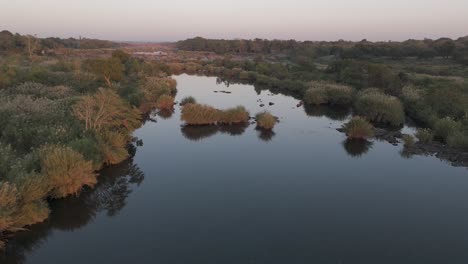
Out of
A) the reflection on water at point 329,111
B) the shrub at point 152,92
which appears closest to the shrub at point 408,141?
the reflection on water at point 329,111

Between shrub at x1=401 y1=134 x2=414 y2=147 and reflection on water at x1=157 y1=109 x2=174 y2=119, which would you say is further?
reflection on water at x1=157 y1=109 x2=174 y2=119

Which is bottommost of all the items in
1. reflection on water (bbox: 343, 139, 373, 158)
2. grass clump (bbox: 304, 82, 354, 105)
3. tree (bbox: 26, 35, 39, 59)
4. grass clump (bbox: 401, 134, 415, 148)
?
reflection on water (bbox: 343, 139, 373, 158)

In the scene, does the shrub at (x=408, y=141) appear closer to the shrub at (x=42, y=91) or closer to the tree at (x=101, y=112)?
the tree at (x=101, y=112)

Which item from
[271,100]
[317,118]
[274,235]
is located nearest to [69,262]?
[274,235]

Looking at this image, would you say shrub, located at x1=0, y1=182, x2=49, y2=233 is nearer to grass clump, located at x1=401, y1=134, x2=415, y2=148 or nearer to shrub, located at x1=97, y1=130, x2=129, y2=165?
shrub, located at x1=97, y1=130, x2=129, y2=165

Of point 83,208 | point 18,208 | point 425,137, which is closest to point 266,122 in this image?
point 425,137

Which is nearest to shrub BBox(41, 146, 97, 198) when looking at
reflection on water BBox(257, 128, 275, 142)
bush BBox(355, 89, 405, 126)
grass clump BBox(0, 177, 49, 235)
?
grass clump BBox(0, 177, 49, 235)

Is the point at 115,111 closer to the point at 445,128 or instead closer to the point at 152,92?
the point at 152,92

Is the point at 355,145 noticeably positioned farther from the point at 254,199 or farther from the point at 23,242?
the point at 23,242
